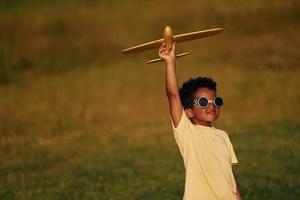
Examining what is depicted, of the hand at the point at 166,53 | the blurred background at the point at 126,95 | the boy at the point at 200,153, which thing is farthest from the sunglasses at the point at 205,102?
the blurred background at the point at 126,95

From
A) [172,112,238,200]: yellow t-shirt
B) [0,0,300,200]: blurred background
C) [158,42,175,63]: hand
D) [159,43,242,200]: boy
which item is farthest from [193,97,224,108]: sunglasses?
[0,0,300,200]: blurred background

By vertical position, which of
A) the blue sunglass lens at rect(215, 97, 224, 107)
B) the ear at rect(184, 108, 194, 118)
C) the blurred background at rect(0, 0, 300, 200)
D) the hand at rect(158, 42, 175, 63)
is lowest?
the blurred background at rect(0, 0, 300, 200)

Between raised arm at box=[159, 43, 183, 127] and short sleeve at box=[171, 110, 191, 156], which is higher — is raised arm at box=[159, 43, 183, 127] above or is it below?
above

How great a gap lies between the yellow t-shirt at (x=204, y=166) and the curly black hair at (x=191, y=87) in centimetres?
32

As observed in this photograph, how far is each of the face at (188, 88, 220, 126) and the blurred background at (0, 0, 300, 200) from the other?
5.09 m

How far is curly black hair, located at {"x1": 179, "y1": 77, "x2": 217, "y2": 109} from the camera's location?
6527 millimetres

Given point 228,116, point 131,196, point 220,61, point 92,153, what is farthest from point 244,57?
point 131,196

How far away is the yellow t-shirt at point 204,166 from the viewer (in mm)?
6141

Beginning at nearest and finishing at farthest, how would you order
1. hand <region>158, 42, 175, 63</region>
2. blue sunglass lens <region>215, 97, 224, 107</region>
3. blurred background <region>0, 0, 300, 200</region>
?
hand <region>158, 42, 175, 63</region> → blue sunglass lens <region>215, 97, 224, 107</region> → blurred background <region>0, 0, 300, 200</region>

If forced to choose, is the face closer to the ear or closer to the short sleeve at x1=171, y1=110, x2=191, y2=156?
the ear

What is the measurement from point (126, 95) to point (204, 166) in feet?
65.7

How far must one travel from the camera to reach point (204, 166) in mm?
6148

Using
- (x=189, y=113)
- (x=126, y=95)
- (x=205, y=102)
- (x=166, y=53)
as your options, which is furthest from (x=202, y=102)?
(x=126, y=95)

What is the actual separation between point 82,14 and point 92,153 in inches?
960
